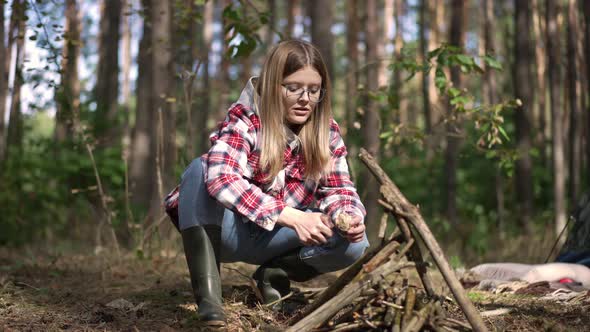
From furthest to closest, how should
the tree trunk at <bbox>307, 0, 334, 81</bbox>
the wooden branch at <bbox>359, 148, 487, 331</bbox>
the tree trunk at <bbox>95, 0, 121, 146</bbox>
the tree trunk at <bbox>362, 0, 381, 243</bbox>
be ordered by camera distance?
the tree trunk at <bbox>95, 0, 121, 146</bbox> → the tree trunk at <bbox>362, 0, 381, 243</bbox> → the tree trunk at <bbox>307, 0, 334, 81</bbox> → the wooden branch at <bbox>359, 148, 487, 331</bbox>

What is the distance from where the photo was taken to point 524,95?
284 inches

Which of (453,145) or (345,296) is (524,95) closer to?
(453,145)

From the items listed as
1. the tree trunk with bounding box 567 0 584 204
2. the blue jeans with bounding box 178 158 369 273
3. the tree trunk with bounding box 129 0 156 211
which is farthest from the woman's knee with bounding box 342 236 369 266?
the tree trunk with bounding box 567 0 584 204

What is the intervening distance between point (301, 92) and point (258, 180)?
1.29ft

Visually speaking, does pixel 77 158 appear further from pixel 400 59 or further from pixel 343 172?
pixel 343 172

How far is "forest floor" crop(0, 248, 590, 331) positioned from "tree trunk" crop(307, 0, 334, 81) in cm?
267

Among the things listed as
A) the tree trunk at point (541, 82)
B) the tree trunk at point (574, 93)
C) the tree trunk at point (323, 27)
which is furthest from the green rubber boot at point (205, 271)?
the tree trunk at point (541, 82)

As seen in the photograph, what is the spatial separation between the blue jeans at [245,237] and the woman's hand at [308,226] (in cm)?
25

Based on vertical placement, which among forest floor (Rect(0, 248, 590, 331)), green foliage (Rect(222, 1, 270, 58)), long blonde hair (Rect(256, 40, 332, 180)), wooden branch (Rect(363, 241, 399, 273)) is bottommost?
forest floor (Rect(0, 248, 590, 331))

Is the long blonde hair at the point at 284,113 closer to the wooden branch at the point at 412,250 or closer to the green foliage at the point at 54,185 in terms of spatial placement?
the wooden branch at the point at 412,250

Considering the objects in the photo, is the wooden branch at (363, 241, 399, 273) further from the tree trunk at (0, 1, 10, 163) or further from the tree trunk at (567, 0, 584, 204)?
the tree trunk at (567, 0, 584, 204)

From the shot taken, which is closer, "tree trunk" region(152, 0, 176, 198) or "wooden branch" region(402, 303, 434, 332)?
"wooden branch" region(402, 303, 434, 332)

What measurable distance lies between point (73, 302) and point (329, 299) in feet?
5.04

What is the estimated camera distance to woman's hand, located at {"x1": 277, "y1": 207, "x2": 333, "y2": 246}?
222 centimetres
